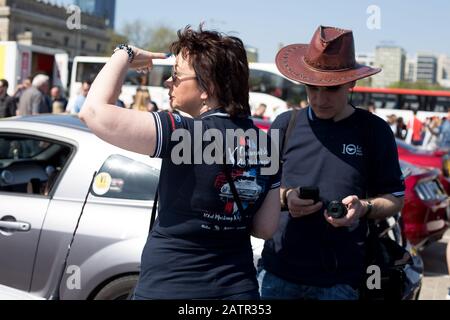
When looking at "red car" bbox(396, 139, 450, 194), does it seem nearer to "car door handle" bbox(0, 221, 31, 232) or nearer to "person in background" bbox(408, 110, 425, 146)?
"car door handle" bbox(0, 221, 31, 232)

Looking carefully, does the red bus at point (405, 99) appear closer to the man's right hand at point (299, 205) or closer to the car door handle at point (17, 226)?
the car door handle at point (17, 226)

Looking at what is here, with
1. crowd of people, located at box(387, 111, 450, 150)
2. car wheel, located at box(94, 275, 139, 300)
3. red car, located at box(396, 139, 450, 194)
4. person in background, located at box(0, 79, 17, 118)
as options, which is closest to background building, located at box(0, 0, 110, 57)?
crowd of people, located at box(387, 111, 450, 150)

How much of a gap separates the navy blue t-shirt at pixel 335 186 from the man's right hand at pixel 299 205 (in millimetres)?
67

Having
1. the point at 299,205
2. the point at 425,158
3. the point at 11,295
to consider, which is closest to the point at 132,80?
the point at 425,158

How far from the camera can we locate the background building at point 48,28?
184 feet

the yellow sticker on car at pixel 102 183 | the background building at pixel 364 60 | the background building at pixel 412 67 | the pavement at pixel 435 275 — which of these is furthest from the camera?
the background building at pixel 412 67

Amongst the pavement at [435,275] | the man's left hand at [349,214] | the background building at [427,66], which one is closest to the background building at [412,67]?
the background building at [427,66]

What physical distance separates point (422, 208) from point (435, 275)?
0.81m

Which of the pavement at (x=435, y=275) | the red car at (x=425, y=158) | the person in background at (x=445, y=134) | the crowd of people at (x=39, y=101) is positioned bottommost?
the pavement at (x=435, y=275)

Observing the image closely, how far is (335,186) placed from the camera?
8.00 feet

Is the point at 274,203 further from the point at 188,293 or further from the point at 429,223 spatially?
the point at 429,223

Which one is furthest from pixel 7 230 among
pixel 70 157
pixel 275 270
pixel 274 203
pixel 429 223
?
pixel 429 223

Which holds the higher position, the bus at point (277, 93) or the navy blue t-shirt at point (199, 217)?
the navy blue t-shirt at point (199, 217)

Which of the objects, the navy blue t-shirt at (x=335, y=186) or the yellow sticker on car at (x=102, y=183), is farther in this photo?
the yellow sticker on car at (x=102, y=183)
